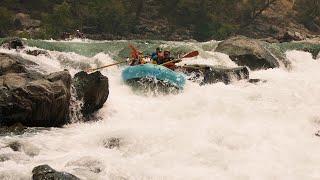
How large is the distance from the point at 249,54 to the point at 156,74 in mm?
6474

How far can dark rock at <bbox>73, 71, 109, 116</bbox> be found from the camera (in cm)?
1268

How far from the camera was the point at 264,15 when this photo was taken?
4781 cm

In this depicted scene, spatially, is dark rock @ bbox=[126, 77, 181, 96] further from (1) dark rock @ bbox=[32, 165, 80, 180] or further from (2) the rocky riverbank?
(1) dark rock @ bbox=[32, 165, 80, 180]

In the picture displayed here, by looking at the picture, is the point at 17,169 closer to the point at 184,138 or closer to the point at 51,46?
the point at 184,138

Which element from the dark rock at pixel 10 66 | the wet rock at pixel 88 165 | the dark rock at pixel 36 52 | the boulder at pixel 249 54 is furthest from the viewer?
the boulder at pixel 249 54

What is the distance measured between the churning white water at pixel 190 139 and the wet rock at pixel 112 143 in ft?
0.20

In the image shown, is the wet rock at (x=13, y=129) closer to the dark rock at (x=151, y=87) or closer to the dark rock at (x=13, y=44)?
the dark rock at (x=151, y=87)

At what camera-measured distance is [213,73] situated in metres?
17.7

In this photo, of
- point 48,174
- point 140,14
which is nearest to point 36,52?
point 48,174

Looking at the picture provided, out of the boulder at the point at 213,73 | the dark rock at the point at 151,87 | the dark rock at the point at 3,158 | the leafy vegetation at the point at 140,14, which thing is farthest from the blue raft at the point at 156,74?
the leafy vegetation at the point at 140,14

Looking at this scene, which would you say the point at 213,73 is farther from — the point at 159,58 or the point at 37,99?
A: the point at 37,99

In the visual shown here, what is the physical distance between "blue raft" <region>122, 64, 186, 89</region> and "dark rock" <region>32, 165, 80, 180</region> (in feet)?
27.7

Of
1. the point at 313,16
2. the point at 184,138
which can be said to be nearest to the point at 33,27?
the point at 313,16

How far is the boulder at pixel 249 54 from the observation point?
21062 mm
